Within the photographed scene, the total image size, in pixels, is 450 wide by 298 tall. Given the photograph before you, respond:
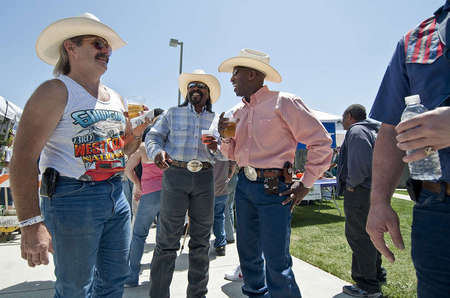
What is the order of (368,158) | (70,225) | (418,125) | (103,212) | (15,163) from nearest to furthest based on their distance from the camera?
(418,125) < (15,163) < (70,225) < (103,212) < (368,158)

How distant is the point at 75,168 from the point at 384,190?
1686mm

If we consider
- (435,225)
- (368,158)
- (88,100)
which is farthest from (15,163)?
(368,158)

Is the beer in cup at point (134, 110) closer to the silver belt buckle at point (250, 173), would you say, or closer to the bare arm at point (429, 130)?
the silver belt buckle at point (250, 173)

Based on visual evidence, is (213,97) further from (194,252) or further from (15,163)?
(15,163)

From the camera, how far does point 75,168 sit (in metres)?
1.66

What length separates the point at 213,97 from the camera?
3.78 metres

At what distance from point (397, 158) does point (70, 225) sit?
178 centimetres

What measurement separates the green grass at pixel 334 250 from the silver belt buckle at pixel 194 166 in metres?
2.51

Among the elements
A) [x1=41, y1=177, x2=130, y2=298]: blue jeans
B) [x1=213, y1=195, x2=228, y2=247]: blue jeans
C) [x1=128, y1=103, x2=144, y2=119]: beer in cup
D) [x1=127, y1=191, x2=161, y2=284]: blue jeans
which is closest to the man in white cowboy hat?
[x1=128, y1=103, x2=144, y2=119]: beer in cup

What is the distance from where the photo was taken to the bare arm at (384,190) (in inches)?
50.3

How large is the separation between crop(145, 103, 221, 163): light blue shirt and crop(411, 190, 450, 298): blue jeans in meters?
2.01

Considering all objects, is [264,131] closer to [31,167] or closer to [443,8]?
[443,8]

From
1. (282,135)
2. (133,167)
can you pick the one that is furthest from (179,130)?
(282,135)

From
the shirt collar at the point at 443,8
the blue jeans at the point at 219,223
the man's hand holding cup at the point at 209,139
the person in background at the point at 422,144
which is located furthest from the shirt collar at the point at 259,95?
the blue jeans at the point at 219,223
